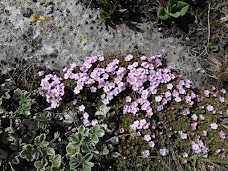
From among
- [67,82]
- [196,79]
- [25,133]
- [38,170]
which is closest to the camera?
[38,170]

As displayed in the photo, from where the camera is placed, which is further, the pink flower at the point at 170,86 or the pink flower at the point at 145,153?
the pink flower at the point at 170,86

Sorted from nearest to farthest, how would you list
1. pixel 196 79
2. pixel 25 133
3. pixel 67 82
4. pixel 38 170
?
pixel 38 170, pixel 25 133, pixel 67 82, pixel 196 79

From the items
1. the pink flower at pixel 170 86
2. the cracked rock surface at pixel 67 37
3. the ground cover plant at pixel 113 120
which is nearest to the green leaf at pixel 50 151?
the ground cover plant at pixel 113 120

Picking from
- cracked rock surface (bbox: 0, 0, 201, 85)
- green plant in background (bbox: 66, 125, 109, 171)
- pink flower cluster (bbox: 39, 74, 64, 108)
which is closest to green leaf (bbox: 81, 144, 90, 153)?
green plant in background (bbox: 66, 125, 109, 171)

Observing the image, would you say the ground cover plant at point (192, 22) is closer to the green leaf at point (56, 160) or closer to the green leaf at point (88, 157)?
the green leaf at point (88, 157)

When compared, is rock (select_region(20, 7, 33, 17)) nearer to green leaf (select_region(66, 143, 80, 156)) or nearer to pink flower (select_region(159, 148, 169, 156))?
green leaf (select_region(66, 143, 80, 156))

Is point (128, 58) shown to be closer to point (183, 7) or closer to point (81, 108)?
Answer: point (81, 108)

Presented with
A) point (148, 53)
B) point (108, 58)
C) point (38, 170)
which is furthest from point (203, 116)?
point (38, 170)

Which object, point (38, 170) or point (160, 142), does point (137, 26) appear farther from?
point (38, 170)
